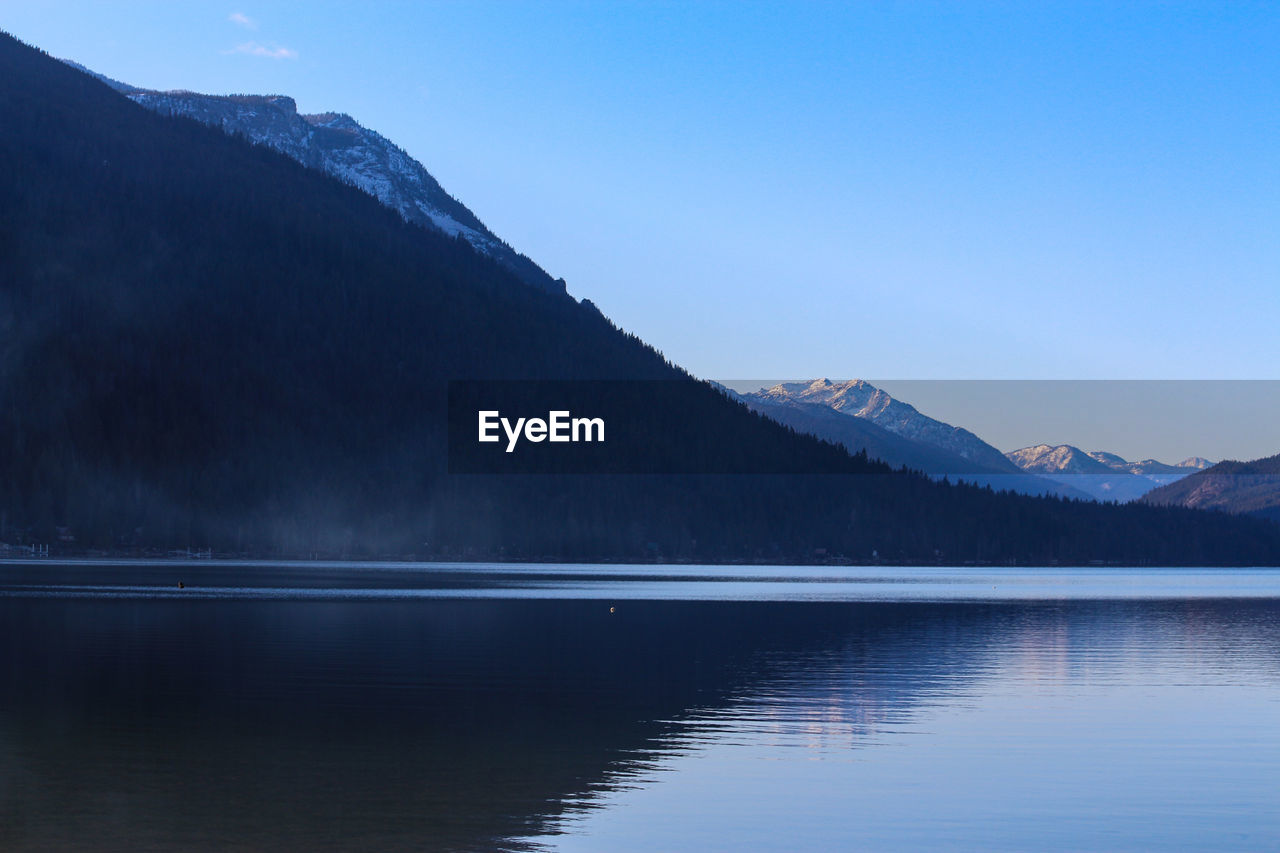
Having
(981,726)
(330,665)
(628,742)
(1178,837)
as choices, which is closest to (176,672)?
(330,665)

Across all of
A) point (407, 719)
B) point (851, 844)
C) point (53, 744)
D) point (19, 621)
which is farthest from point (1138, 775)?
point (19, 621)

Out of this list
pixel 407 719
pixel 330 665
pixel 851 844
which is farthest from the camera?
pixel 330 665

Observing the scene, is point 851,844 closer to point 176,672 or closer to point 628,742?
point 628,742

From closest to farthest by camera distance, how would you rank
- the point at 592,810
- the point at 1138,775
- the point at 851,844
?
the point at 851,844 < the point at 592,810 < the point at 1138,775

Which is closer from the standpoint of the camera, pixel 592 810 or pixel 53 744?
pixel 592 810

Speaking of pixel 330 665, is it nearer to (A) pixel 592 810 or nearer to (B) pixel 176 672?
(B) pixel 176 672

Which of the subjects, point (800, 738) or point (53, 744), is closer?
point (53, 744)
